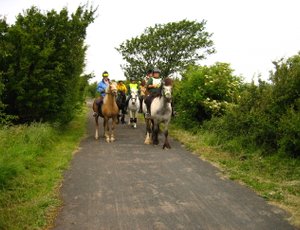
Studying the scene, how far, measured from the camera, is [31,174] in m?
8.88

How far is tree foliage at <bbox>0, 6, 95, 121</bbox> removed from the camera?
13.3 metres

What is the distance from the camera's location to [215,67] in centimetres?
1638

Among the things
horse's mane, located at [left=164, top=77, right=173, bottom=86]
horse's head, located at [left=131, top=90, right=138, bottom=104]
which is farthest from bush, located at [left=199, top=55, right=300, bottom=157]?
horse's head, located at [left=131, top=90, right=138, bottom=104]

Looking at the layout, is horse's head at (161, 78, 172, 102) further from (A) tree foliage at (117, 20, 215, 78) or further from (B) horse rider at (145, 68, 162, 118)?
(A) tree foliage at (117, 20, 215, 78)

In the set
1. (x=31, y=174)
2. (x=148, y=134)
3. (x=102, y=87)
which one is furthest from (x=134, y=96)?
(x=31, y=174)

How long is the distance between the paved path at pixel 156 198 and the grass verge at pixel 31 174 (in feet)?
1.02

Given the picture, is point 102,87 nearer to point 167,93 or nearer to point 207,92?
point 167,93

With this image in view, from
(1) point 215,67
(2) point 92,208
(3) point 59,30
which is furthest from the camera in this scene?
(1) point 215,67

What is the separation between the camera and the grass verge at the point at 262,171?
7.15 m

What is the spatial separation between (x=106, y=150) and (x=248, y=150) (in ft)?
15.4

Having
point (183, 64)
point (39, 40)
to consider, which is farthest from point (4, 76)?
point (183, 64)

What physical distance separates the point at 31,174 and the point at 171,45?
33.7 meters

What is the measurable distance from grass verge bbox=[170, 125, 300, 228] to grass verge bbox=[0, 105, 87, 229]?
410cm

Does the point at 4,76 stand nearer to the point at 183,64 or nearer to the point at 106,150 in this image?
the point at 106,150
